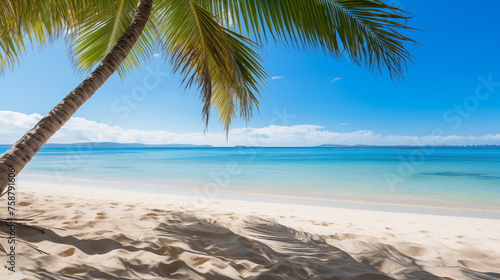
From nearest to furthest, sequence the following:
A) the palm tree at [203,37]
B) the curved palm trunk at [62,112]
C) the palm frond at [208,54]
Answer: the curved palm trunk at [62,112] → the palm tree at [203,37] → the palm frond at [208,54]

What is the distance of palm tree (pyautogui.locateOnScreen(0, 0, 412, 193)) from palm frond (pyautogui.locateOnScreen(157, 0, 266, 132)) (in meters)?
0.01

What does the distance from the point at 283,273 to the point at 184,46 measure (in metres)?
3.23

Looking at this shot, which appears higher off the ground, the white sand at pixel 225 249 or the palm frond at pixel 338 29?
the palm frond at pixel 338 29

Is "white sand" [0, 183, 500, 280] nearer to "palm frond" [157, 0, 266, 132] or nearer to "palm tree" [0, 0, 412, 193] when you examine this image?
"palm tree" [0, 0, 412, 193]

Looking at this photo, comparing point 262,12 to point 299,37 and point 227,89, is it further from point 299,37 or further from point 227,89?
point 227,89

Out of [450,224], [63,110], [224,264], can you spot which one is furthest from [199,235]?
[450,224]

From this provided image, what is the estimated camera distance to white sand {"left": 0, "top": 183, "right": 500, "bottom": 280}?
1898mm

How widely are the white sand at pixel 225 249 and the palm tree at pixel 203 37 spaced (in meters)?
0.75

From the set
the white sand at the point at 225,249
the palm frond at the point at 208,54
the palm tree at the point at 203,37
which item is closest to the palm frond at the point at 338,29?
the palm tree at the point at 203,37

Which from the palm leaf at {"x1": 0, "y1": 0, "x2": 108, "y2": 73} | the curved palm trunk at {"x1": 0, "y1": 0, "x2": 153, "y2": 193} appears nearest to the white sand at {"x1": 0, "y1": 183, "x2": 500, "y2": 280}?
the curved palm trunk at {"x1": 0, "y1": 0, "x2": 153, "y2": 193}

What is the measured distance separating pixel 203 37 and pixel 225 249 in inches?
102

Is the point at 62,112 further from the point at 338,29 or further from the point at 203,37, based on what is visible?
the point at 338,29

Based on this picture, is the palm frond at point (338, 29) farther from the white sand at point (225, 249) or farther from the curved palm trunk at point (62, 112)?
the white sand at point (225, 249)

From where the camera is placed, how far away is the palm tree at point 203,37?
89.4 inches
